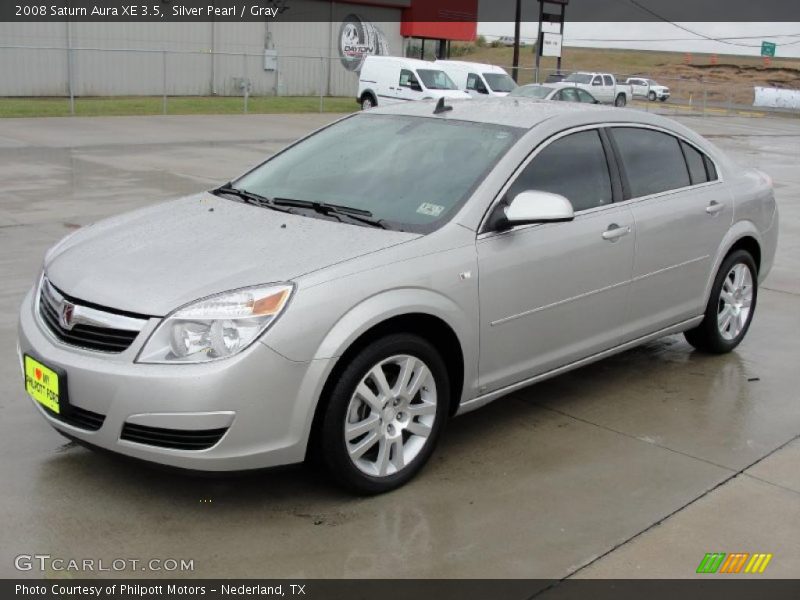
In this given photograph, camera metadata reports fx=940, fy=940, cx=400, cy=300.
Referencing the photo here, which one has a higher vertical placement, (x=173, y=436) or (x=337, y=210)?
(x=337, y=210)

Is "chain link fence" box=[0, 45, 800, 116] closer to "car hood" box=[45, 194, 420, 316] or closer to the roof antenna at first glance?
the roof antenna

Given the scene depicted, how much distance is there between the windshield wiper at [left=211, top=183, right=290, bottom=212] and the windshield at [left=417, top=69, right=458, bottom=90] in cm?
2427

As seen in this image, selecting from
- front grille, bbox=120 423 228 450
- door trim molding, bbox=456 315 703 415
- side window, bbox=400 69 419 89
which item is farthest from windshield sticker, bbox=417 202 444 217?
side window, bbox=400 69 419 89

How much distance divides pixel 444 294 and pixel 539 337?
2.36 ft

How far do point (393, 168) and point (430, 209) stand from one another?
45cm

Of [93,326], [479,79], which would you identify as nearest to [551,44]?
Answer: [479,79]

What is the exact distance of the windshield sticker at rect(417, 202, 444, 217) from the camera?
4247mm

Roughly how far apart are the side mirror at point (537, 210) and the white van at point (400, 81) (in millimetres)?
23870

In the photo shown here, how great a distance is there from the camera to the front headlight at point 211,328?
345 cm

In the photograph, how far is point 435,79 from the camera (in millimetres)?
29172

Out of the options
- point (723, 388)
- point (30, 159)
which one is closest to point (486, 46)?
point (30, 159)

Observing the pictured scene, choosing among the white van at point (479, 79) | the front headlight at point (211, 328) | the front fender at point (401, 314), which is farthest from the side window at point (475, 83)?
the front headlight at point (211, 328)

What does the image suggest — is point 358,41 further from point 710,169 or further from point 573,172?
point 573,172

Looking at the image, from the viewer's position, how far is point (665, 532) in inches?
146
